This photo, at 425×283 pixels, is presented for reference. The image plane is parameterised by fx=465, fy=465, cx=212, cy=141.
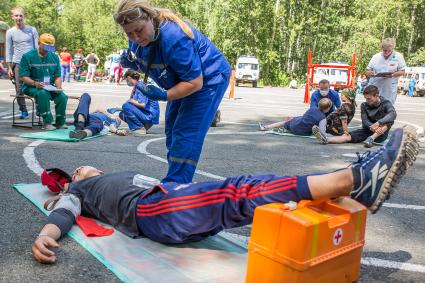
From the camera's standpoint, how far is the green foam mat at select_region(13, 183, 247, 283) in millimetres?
2613

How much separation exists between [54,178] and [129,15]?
1.71m

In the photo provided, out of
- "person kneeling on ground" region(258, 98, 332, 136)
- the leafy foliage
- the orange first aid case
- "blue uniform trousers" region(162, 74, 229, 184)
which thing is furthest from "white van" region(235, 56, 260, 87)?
the orange first aid case

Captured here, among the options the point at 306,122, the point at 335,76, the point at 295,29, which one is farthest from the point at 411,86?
the point at 306,122

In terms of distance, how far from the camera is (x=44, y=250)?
2754mm

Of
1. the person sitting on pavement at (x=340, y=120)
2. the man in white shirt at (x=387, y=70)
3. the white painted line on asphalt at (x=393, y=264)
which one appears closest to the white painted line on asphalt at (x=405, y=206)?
the white painted line on asphalt at (x=393, y=264)

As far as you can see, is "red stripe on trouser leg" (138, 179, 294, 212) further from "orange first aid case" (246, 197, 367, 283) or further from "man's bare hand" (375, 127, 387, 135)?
"man's bare hand" (375, 127, 387, 135)

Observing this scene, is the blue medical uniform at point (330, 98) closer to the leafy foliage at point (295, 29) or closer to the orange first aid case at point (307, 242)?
the orange first aid case at point (307, 242)

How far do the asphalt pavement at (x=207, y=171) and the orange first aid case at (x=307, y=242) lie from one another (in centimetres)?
44

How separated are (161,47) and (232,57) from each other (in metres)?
41.8

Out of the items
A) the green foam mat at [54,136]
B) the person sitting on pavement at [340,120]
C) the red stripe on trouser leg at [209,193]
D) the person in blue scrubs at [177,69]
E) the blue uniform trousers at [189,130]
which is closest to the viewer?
the red stripe on trouser leg at [209,193]

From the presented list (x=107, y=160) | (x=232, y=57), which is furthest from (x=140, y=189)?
(x=232, y=57)

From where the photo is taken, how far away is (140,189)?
3086mm

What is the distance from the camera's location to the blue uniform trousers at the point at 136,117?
8.58 meters

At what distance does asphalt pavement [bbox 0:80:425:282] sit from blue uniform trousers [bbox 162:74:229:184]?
66 cm
